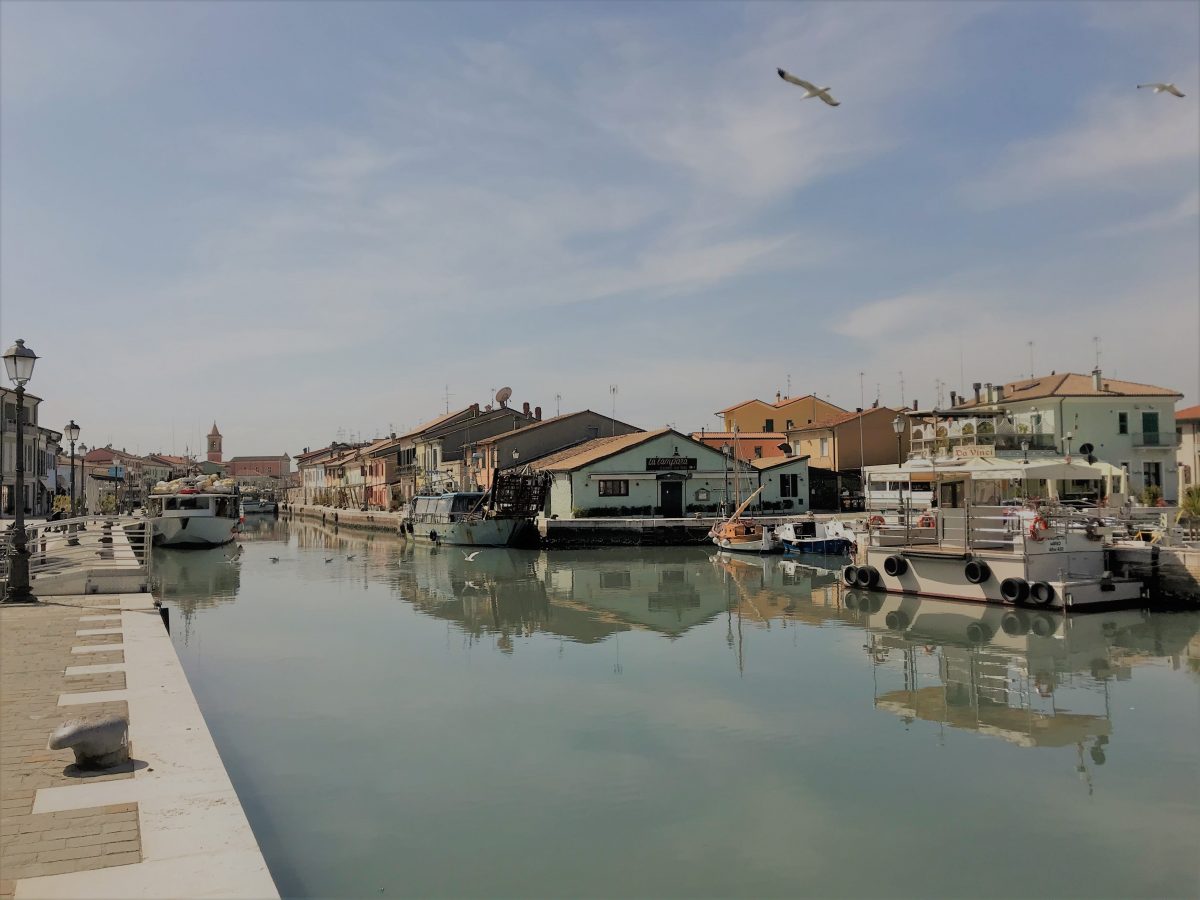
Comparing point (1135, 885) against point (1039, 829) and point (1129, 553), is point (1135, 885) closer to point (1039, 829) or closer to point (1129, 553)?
point (1039, 829)

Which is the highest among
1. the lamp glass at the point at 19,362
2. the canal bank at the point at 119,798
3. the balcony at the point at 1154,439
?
the lamp glass at the point at 19,362

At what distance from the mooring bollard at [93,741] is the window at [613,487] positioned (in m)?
43.3

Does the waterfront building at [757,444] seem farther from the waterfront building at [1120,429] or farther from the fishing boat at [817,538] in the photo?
the fishing boat at [817,538]

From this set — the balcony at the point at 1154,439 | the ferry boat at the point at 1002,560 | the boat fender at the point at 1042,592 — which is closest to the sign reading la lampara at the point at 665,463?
the balcony at the point at 1154,439

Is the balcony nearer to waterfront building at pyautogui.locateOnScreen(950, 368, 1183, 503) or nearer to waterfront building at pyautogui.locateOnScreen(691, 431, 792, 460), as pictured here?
waterfront building at pyautogui.locateOnScreen(950, 368, 1183, 503)

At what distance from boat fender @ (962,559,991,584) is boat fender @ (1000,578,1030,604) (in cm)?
64

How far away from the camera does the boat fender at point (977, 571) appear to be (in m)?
23.5

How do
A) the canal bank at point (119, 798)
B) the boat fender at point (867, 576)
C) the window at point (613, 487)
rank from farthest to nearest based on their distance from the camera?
the window at point (613, 487) < the boat fender at point (867, 576) < the canal bank at point (119, 798)

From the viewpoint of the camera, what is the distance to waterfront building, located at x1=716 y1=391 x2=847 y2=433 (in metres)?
71.9

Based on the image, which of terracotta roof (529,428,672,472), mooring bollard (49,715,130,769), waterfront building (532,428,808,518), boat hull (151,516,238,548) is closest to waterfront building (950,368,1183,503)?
waterfront building (532,428,808,518)

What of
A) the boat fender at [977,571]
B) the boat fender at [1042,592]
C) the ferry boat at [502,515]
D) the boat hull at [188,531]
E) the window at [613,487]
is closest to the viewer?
the boat fender at [1042,592]

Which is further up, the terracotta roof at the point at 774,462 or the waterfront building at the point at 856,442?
the waterfront building at the point at 856,442

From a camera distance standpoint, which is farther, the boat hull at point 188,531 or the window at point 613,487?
the window at point 613,487

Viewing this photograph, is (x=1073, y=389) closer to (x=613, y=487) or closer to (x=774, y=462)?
(x=774, y=462)
